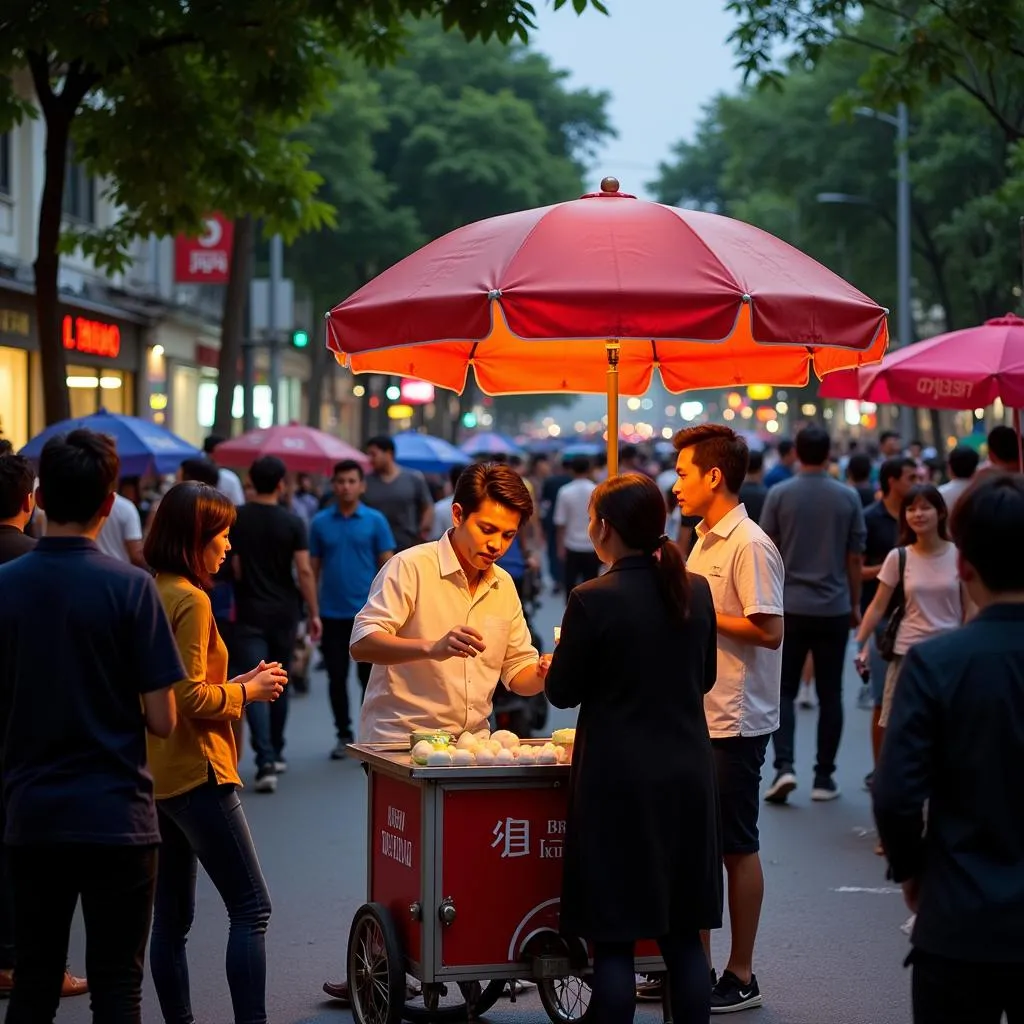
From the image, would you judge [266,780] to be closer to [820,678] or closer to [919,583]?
[820,678]

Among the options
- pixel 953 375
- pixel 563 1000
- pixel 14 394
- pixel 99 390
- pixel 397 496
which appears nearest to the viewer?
pixel 563 1000

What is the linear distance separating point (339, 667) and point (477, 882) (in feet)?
23.2

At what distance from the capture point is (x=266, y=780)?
37.0ft

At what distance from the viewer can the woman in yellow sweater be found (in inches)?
212

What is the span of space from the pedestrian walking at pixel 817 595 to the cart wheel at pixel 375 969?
16.8 ft

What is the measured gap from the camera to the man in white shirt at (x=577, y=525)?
19734 mm

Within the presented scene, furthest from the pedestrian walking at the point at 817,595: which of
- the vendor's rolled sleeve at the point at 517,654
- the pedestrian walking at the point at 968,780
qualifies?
the pedestrian walking at the point at 968,780

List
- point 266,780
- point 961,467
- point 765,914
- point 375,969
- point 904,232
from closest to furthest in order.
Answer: point 375,969 < point 765,914 < point 266,780 < point 961,467 < point 904,232

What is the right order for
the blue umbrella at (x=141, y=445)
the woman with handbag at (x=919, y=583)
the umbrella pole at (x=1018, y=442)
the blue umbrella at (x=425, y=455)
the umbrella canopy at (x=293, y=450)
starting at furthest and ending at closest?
1. the blue umbrella at (x=425, y=455)
2. the umbrella canopy at (x=293, y=450)
3. the blue umbrella at (x=141, y=445)
4. the umbrella pole at (x=1018, y=442)
5. the woman with handbag at (x=919, y=583)

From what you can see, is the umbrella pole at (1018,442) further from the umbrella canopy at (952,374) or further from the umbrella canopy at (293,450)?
the umbrella canopy at (293,450)

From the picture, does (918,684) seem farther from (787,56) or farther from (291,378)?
(291,378)

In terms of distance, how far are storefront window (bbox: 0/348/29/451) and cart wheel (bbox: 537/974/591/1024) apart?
59.7 feet

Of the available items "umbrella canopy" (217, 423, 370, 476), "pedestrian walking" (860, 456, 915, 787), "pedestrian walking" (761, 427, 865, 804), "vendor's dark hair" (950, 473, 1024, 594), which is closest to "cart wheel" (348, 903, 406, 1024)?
"vendor's dark hair" (950, 473, 1024, 594)

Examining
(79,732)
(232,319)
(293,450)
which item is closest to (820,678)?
(79,732)
